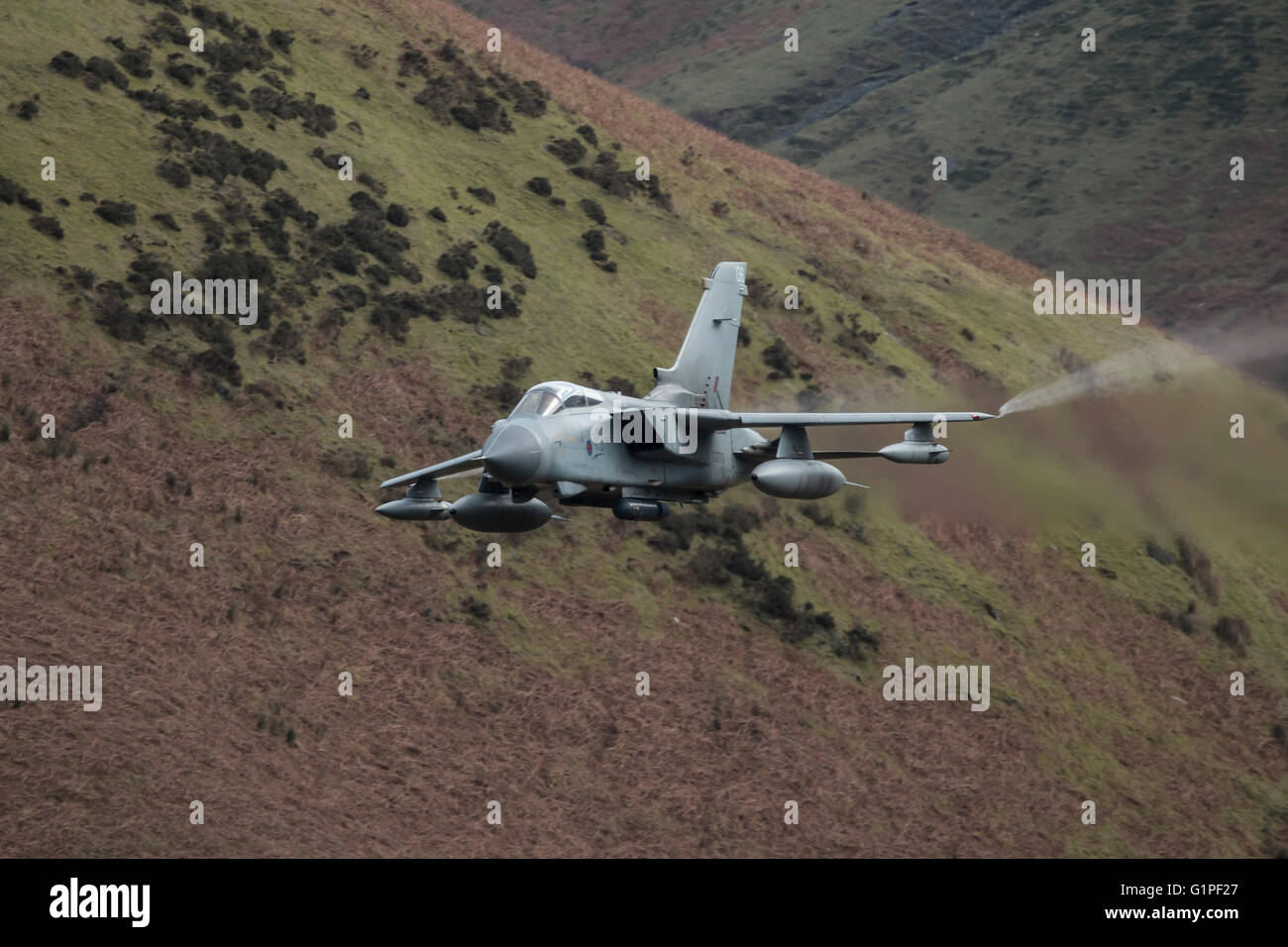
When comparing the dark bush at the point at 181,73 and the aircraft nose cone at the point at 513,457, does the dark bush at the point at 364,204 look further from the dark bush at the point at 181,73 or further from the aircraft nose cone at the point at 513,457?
the aircraft nose cone at the point at 513,457

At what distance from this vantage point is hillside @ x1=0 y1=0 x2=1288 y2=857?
35281 millimetres

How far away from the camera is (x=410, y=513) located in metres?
29.9

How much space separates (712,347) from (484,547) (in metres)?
13.3

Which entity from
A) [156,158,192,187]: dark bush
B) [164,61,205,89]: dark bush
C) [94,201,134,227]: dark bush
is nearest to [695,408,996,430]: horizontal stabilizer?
[94,201,134,227]: dark bush

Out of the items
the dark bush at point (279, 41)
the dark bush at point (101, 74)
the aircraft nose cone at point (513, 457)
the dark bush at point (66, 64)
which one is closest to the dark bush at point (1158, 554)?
the aircraft nose cone at point (513, 457)

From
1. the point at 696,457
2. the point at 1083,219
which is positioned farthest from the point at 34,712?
the point at 1083,219

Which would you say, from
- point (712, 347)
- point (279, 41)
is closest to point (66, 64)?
point (279, 41)

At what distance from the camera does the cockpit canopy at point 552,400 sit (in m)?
27.2

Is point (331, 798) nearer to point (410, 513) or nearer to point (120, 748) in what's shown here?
point (120, 748)

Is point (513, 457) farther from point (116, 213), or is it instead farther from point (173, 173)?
point (173, 173)

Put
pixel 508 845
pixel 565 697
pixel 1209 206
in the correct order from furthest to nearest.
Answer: pixel 1209 206, pixel 565 697, pixel 508 845

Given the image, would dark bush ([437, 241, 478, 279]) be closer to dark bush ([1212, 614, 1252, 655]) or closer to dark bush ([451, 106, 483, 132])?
dark bush ([451, 106, 483, 132])

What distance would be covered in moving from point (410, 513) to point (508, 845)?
940cm

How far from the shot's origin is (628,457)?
28.3 m
